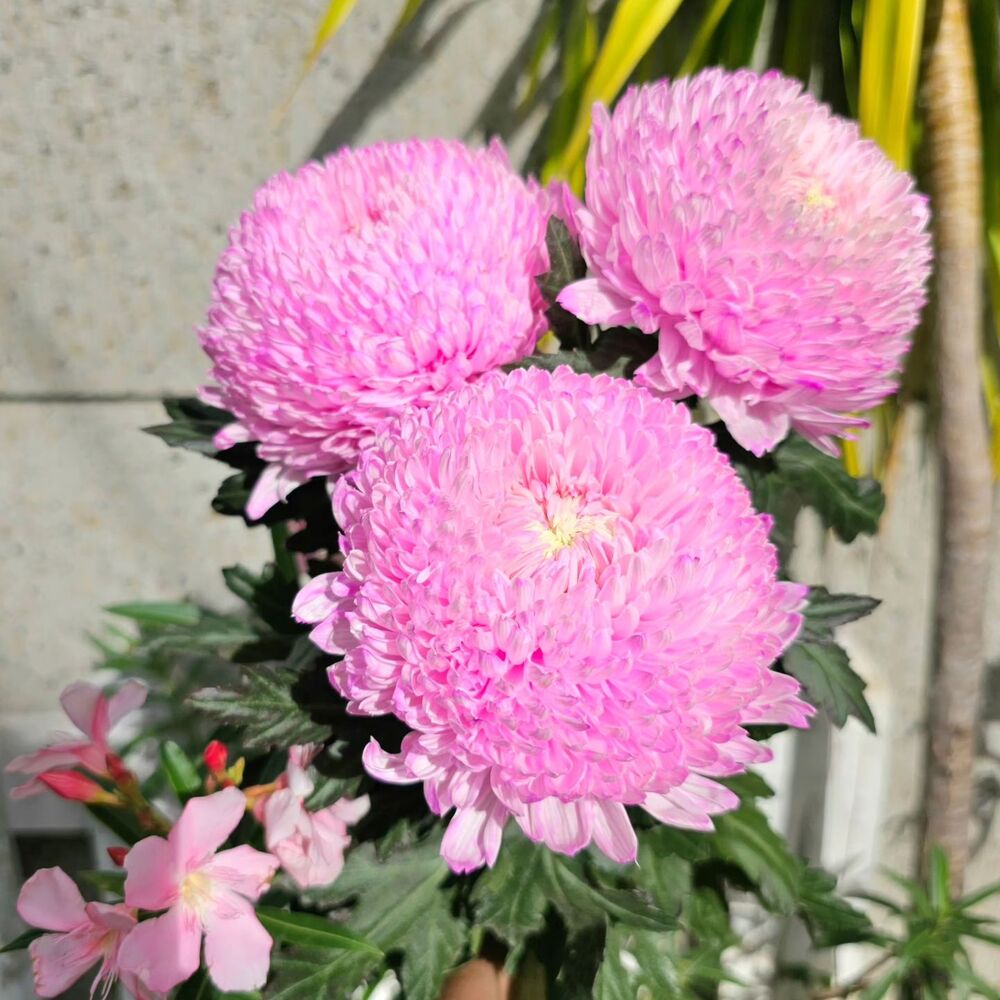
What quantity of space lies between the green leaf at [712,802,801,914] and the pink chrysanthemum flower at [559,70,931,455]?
14.4 inches

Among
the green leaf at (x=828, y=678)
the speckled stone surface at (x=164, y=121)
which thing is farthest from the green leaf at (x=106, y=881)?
the speckled stone surface at (x=164, y=121)

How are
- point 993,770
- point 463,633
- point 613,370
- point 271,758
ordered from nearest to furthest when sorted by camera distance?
point 463,633, point 613,370, point 271,758, point 993,770

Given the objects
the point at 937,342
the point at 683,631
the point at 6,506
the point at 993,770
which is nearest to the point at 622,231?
the point at 683,631

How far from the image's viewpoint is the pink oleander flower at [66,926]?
A: 46 cm

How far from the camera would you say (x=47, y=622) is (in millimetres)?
1201

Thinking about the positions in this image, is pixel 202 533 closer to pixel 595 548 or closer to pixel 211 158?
pixel 211 158

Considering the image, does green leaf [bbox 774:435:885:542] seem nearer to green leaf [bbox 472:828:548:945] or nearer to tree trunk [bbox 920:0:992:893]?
green leaf [bbox 472:828:548:945]

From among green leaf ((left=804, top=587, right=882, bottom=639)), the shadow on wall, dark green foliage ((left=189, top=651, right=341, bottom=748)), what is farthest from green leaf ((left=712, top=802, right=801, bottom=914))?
the shadow on wall

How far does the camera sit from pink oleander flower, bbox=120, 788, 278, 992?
17.2 inches

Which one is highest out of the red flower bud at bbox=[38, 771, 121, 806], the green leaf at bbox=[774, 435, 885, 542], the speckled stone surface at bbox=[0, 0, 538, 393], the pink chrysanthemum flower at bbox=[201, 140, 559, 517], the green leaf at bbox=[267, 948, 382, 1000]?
the speckled stone surface at bbox=[0, 0, 538, 393]

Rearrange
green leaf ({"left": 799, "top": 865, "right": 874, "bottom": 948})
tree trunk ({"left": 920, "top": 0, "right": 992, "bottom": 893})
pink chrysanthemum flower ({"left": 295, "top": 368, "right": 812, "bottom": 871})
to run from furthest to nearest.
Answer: tree trunk ({"left": 920, "top": 0, "right": 992, "bottom": 893}) → green leaf ({"left": 799, "top": 865, "right": 874, "bottom": 948}) → pink chrysanthemum flower ({"left": 295, "top": 368, "right": 812, "bottom": 871})

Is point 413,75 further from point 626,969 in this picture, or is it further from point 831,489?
point 626,969

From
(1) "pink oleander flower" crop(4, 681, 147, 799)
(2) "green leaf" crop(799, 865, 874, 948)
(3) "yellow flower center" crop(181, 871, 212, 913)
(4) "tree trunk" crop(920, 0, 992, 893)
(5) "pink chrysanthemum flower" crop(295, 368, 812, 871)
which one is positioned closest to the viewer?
(5) "pink chrysanthemum flower" crop(295, 368, 812, 871)

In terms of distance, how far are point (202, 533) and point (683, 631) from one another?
97 cm
